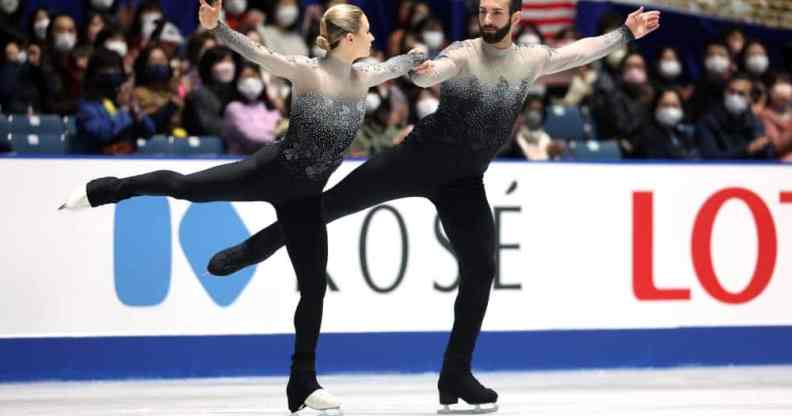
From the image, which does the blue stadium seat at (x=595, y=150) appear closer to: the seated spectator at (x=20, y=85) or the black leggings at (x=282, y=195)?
the seated spectator at (x=20, y=85)

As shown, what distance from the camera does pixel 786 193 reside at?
9188 millimetres

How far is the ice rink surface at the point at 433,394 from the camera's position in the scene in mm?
6691

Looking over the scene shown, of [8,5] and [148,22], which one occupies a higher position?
[8,5]

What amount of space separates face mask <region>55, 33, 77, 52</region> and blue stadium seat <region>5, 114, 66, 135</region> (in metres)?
0.95

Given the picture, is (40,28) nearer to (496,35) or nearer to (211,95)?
(211,95)

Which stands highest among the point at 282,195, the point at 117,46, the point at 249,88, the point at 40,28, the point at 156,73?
the point at 40,28

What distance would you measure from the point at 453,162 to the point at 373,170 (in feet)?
1.23

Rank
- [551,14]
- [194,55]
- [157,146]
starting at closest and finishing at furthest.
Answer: [157,146] → [194,55] → [551,14]

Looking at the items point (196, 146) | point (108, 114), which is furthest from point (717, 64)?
point (108, 114)

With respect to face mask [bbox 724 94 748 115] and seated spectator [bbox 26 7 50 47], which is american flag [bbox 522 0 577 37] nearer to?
face mask [bbox 724 94 748 115]

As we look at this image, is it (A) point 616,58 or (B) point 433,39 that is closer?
(B) point 433,39

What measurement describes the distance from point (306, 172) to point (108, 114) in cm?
356

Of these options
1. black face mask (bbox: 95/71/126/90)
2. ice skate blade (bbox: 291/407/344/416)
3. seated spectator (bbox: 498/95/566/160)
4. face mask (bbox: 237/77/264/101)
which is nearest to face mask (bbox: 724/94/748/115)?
seated spectator (bbox: 498/95/566/160)

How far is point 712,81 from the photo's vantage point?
39.7 ft
